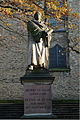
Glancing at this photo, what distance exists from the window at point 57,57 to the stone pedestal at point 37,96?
14587 millimetres

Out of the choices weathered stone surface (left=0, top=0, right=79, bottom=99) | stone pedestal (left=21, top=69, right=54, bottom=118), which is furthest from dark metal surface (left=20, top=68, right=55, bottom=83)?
weathered stone surface (left=0, top=0, right=79, bottom=99)

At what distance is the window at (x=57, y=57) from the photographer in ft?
72.1

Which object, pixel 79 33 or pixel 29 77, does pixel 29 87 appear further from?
pixel 79 33

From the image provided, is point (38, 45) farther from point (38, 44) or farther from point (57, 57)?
point (57, 57)

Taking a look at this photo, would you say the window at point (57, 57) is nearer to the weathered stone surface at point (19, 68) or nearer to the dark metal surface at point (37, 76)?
the weathered stone surface at point (19, 68)

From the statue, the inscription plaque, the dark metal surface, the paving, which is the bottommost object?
the paving

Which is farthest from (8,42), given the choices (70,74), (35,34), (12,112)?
(35,34)

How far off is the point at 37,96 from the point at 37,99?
0.10 m

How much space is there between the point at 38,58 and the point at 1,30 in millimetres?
15505

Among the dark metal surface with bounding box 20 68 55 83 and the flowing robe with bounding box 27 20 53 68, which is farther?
the flowing robe with bounding box 27 20 53 68

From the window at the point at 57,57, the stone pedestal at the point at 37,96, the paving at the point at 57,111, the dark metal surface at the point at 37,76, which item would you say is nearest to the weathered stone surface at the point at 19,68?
the window at the point at 57,57

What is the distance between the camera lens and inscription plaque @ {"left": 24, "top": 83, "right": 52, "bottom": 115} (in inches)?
281

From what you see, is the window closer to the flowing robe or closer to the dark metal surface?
the flowing robe

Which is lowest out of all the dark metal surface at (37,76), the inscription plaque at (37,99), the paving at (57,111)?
the paving at (57,111)
